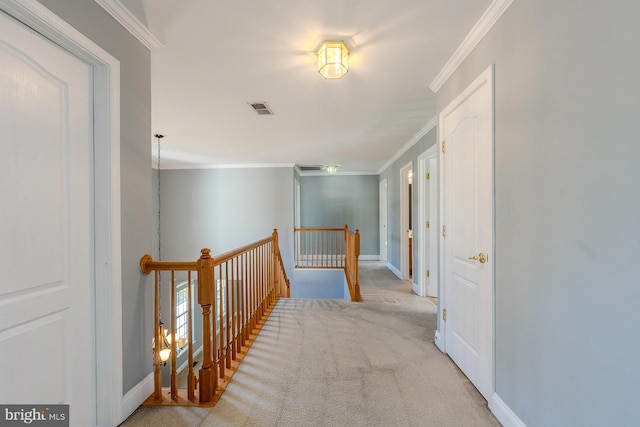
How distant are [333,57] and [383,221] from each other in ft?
19.4

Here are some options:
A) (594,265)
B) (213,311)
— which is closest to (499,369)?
(594,265)

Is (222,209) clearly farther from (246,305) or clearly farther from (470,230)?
(470,230)

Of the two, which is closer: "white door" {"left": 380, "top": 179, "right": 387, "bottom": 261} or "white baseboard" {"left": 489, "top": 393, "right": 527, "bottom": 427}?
"white baseboard" {"left": 489, "top": 393, "right": 527, "bottom": 427}

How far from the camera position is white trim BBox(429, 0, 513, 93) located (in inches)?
61.6

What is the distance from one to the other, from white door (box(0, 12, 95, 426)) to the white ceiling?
0.67 metres

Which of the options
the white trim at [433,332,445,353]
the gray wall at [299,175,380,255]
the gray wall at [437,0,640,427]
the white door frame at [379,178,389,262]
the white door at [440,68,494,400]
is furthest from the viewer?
the gray wall at [299,175,380,255]

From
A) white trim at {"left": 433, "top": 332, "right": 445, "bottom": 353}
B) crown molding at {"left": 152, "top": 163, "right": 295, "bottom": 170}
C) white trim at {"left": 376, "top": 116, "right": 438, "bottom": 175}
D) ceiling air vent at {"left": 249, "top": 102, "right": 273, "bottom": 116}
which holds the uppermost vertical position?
ceiling air vent at {"left": 249, "top": 102, "right": 273, "bottom": 116}

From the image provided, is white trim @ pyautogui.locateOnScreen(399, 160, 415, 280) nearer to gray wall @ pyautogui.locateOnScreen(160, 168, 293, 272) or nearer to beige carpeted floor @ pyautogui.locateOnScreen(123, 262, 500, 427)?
beige carpeted floor @ pyautogui.locateOnScreen(123, 262, 500, 427)

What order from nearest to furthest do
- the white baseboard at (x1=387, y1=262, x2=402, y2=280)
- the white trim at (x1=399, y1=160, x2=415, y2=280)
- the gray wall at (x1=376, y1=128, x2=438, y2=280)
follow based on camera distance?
the gray wall at (x1=376, y1=128, x2=438, y2=280) < the white trim at (x1=399, y1=160, x2=415, y2=280) < the white baseboard at (x1=387, y1=262, x2=402, y2=280)

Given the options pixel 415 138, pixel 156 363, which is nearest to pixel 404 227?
pixel 415 138

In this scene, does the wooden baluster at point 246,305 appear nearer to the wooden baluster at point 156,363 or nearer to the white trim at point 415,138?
the wooden baluster at point 156,363

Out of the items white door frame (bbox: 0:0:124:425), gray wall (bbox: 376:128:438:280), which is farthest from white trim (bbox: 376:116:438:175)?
white door frame (bbox: 0:0:124:425)

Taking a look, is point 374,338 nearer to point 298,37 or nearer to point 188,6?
point 298,37

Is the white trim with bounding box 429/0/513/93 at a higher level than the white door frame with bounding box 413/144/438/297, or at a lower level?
higher
